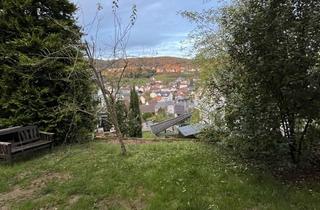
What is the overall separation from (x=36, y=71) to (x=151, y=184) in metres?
5.49

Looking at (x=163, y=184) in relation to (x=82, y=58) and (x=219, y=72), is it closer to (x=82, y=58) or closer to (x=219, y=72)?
(x=219, y=72)

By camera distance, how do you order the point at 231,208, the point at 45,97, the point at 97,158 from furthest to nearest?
the point at 45,97
the point at 97,158
the point at 231,208

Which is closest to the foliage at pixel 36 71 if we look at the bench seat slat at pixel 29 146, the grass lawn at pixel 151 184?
the bench seat slat at pixel 29 146

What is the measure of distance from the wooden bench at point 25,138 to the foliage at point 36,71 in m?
0.42

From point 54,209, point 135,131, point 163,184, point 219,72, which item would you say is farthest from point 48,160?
point 135,131

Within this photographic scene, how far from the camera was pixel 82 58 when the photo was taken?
367 inches

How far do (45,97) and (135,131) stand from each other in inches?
308

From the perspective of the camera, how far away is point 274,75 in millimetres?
5297

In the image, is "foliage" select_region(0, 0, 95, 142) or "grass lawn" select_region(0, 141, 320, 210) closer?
"grass lawn" select_region(0, 141, 320, 210)

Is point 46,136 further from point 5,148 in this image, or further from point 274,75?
point 274,75

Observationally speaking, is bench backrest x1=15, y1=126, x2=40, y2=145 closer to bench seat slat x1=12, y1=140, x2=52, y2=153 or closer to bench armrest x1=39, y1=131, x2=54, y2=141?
bench armrest x1=39, y1=131, x2=54, y2=141

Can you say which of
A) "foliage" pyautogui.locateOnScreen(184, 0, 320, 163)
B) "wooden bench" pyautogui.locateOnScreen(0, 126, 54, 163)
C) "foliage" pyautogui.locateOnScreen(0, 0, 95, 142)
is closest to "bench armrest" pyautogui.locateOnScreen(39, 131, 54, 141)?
"wooden bench" pyautogui.locateOnScreen(0, 126, 54, 163)

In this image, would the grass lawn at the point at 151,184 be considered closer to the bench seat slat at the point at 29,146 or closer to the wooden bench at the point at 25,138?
the bench seat slat at the point at 29,146

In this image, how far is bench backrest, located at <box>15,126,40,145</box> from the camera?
9234 millimetres
